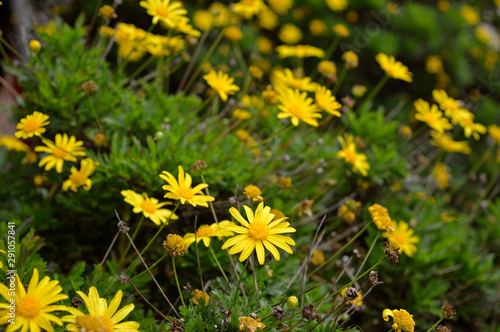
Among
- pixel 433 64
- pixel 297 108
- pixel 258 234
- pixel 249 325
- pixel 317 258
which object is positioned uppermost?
pixel 297 108

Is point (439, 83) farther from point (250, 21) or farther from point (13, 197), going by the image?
point (13, 197)

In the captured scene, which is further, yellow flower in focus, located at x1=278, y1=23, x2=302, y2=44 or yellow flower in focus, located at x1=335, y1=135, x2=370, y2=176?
yellow flower in focus, located at x1=278, y1=23, x2=302, y2=44

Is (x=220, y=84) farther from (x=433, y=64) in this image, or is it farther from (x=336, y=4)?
(x=433, y=64)

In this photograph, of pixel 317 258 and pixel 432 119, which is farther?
pixel 432 119

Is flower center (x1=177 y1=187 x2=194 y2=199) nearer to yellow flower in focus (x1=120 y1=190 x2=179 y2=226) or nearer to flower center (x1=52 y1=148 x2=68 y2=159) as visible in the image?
yellow flower in focus (x1=120 y1=190 x2=179 y2=226)

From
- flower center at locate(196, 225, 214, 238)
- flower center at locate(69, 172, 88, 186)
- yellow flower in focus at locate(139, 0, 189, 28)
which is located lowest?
flower center at locate(196, 225, 214, 238)

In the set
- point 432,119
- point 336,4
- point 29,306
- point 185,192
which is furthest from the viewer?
point 336,4

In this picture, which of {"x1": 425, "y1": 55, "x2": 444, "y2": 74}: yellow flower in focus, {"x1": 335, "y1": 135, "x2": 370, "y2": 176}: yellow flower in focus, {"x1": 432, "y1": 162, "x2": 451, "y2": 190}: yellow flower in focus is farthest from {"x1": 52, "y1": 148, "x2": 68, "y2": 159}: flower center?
{"x1": 425, "y1": 55, "x2": 444, "y2": 74}: yellow flower in focus

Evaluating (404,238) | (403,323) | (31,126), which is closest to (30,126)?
(31,126)

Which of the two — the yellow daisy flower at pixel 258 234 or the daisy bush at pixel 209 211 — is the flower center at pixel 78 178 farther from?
the yellow daisy flower at pixel 258 234
